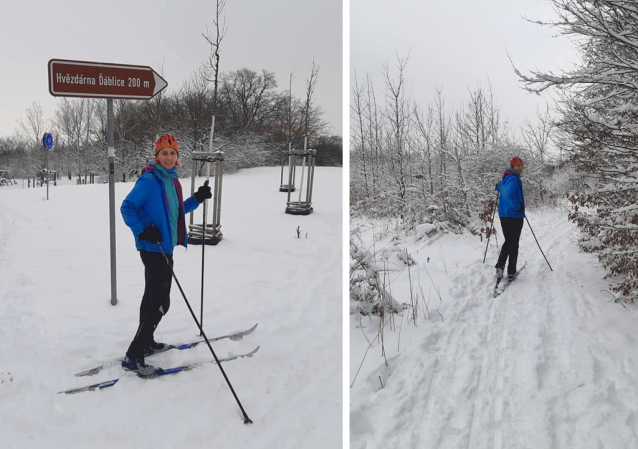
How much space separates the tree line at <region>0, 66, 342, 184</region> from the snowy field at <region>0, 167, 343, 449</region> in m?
6.74

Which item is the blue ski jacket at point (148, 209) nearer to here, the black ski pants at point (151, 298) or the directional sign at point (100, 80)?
the black ski pants at point (151, 298)

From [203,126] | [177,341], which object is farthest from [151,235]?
[203,126]

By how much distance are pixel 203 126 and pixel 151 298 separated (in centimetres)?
1255

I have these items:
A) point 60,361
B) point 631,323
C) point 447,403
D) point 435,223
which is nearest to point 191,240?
point 60,361

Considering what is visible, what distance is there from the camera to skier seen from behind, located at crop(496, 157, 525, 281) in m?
4.89

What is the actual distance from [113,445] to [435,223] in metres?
6.81

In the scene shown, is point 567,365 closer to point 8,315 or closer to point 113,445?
point 113,445

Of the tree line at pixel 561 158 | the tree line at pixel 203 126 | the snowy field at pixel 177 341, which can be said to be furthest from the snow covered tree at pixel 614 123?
the tree line at pixel 203 126

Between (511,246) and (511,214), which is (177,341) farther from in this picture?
(511,214)

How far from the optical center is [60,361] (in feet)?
9.16

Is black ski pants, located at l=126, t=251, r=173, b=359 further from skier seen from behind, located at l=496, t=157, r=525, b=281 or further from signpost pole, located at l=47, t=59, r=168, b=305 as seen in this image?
skier seen from behind, located at l=496, t=157, r=525, b=281

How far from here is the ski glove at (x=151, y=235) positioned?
258cm

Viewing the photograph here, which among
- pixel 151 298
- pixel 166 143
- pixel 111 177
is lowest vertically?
pixel 151 298

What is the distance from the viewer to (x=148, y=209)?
2.75 m
